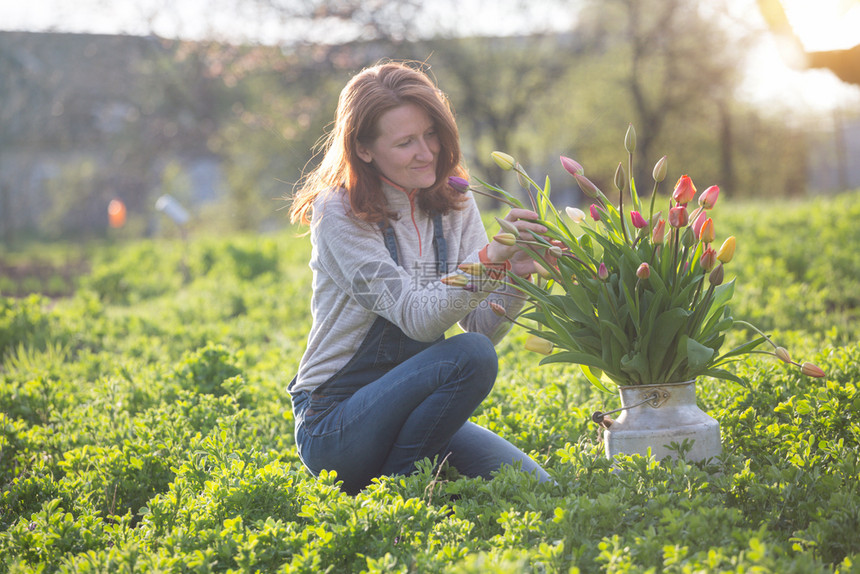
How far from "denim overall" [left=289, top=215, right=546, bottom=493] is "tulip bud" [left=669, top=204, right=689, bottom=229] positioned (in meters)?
0.74

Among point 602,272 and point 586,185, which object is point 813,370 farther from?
point 586,185

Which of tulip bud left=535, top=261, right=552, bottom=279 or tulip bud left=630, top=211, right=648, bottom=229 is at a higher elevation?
tulip bud left=630, top=211, right=648, bottom=229

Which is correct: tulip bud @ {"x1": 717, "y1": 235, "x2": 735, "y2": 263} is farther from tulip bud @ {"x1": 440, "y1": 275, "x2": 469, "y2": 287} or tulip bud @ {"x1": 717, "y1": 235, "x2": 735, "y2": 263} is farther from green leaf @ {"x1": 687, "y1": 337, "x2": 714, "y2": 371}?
tulip bud @ {"x1": 440, "y1": 275, "x2": 469, "y2": 287}

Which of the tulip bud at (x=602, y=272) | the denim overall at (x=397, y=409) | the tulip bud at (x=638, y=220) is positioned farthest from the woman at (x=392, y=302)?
the tulip bud at (x=638, y=220)

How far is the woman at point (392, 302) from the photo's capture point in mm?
2510

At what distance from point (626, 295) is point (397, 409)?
806mm

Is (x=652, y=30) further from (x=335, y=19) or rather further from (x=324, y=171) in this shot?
(x=324, y=171)

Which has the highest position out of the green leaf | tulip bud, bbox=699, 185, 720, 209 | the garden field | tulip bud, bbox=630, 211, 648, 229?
tulip bud, bbox=699, 185, 720, 209

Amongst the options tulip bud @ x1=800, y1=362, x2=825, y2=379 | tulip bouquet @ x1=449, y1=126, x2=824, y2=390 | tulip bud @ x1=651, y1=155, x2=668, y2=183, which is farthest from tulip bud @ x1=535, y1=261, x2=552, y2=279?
tulip bud @ x1=800, y1=362, x2=825, y2=379

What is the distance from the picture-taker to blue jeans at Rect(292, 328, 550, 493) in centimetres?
250

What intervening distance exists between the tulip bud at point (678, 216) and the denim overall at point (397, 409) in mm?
735

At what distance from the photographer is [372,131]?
2.71m

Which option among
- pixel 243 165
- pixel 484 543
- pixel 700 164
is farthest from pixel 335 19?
pixel 484 543

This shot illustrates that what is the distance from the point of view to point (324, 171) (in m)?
2.84
